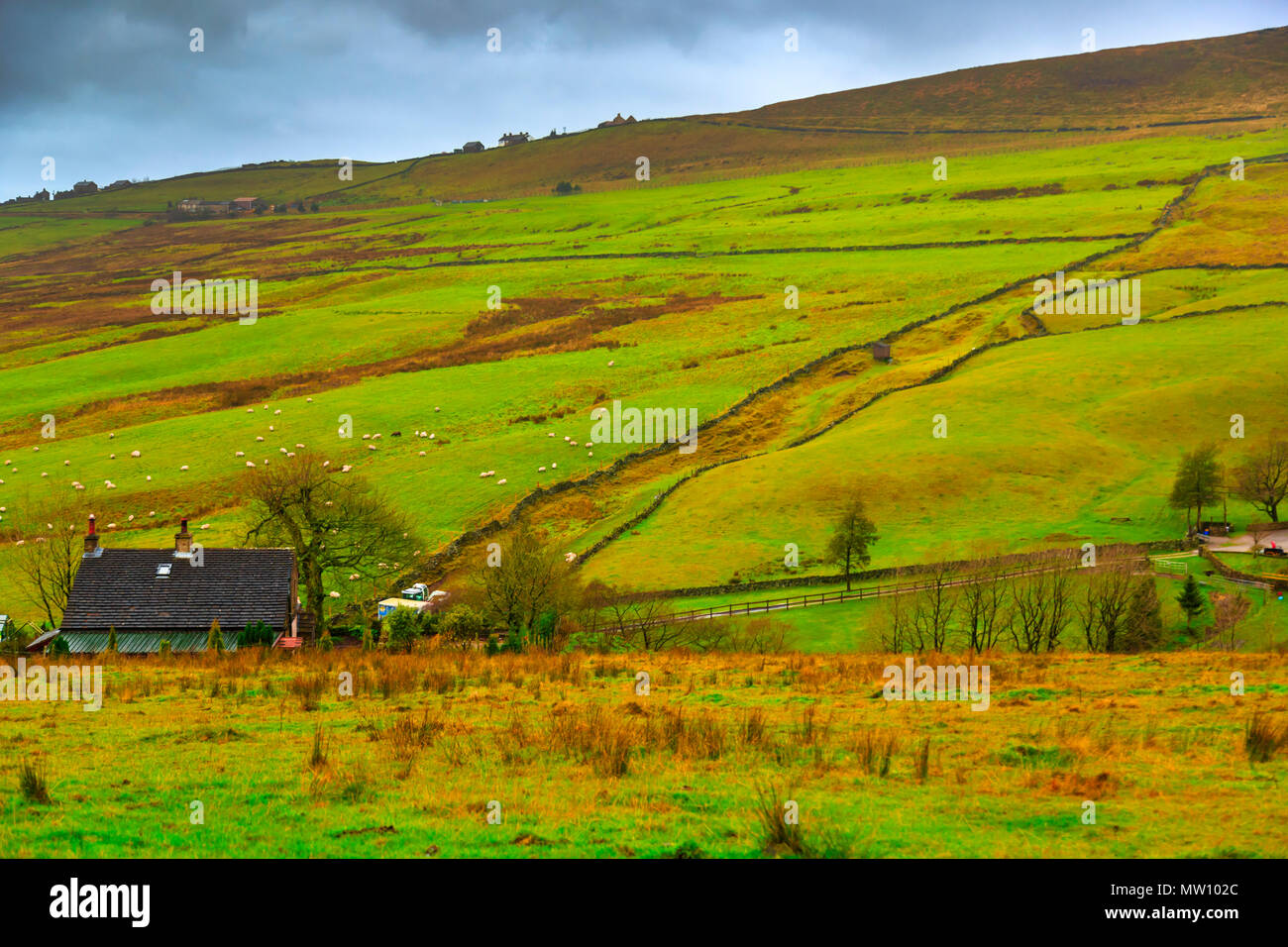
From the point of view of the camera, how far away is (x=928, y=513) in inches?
2404

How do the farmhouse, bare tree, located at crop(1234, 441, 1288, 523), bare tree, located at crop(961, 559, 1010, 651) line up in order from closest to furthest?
the farmhouse
bare tree, located at crop(961, 559, 1010, 651)
bare tree, located at crop(1234, 441, 1288, 523)

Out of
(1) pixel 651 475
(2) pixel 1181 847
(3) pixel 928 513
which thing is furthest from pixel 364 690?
(1) pixel 651 475

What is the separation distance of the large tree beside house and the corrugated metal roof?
204 inches

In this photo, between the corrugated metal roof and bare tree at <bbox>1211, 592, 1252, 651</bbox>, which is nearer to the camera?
the corrugated metal roof

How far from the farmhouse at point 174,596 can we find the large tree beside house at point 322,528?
7.16 feet

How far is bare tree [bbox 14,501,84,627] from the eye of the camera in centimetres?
5038

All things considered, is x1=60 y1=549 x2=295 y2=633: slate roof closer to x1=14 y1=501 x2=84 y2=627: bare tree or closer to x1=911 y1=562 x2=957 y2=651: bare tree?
x1=14 y1=501 x2=84 y2=627: bare tree

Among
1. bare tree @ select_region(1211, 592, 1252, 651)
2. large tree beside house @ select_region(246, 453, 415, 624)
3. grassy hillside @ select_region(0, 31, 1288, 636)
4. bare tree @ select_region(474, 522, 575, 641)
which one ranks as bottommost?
bare tree @ select_region(1211, 592, 1252, 651)

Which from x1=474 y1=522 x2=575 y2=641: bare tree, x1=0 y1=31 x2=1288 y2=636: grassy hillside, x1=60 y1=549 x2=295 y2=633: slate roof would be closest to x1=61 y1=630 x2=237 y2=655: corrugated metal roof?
x1=60 y1=549 x2=295 y2=633: slate roof

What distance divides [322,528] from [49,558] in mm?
17332

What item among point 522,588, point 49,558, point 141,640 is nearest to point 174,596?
point 141,640

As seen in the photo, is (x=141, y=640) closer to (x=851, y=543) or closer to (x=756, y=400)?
(x=851, y=543)

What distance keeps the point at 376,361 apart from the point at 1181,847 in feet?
346

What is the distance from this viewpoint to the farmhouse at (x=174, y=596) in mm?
39562
